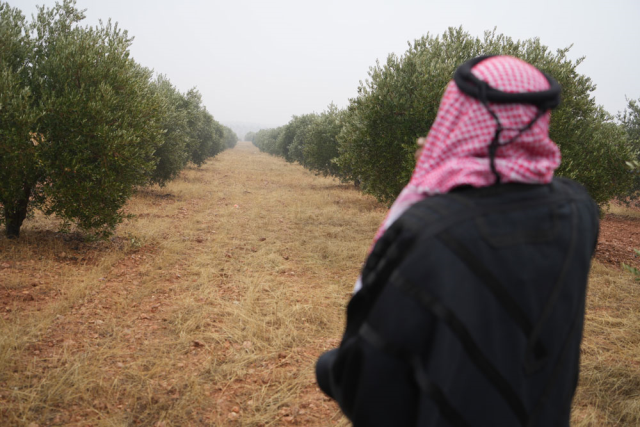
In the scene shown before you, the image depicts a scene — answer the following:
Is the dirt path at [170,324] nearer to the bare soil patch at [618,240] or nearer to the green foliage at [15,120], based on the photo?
the green foliage at [15,120]

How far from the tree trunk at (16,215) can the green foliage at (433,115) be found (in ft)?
28.8

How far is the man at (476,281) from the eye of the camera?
1.29 m

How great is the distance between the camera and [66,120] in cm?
838

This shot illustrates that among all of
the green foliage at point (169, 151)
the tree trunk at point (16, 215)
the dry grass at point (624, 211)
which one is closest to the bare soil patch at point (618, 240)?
the dry grass at point (624, 211)

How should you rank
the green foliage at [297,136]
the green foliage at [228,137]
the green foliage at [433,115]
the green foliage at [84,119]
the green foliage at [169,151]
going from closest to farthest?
the green foliage at [84,119]
the green foliage at [433,115]
the green foliage at [169,151]
the green foliage at [297,136]
the green foliage at [228,137]

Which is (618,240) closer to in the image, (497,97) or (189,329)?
(189,329)

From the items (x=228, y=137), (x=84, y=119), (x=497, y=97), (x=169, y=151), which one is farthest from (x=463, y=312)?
(x=228, y=137)

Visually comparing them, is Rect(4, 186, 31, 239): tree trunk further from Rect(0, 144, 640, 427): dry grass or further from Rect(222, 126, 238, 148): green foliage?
Rect(222, 126, 238, 148): green foliage

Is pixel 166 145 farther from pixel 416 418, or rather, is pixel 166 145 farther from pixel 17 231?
pixel 416 418

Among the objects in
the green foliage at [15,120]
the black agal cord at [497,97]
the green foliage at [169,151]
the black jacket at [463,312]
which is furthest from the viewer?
the green foliage at [169,151]

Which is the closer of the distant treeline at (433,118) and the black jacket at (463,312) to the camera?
the black jacket at (463,312)

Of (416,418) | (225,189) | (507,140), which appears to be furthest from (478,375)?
(225,189)

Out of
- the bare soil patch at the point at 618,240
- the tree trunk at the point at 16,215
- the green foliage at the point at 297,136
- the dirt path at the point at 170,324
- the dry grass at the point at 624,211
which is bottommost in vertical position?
the dirt path at the point at 170,324

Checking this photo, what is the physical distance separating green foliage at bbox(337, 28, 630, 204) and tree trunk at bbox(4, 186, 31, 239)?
8.77 meters
